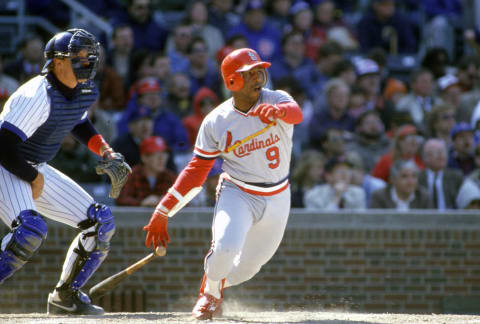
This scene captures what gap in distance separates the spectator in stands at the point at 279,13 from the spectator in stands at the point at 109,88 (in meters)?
2.74

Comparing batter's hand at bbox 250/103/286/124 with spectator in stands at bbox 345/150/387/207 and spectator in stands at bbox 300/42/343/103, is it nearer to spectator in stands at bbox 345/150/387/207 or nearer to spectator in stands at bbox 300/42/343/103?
spectator in stands at bbox 345/150/387/207

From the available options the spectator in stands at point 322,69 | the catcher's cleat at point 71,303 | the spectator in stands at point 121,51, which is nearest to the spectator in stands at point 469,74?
the spectator in stands at point 322,69

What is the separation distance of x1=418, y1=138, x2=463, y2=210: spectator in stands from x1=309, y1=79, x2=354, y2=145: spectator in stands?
47.6 inches

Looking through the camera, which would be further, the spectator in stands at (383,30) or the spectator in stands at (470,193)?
the spectator in stands at (383,30)

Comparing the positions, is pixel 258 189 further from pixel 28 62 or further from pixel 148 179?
pixel 28 62

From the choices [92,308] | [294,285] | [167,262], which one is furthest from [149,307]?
[92,308]

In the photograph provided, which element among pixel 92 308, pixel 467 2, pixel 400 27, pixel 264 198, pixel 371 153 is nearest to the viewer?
pixel 264 198

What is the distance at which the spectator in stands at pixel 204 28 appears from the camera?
36.7ft

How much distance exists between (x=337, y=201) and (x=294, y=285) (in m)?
0.96

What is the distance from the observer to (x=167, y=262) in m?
8.31

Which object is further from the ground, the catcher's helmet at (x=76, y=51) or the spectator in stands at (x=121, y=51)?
the spectator in stands at (x=121, y=51)

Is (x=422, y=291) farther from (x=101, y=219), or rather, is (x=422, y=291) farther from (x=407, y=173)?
(x=101, y=219)

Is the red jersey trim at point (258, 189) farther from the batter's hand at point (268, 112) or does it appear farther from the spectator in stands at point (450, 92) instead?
the spectator in stands at point (450, 92)

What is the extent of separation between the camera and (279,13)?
1213 cm
